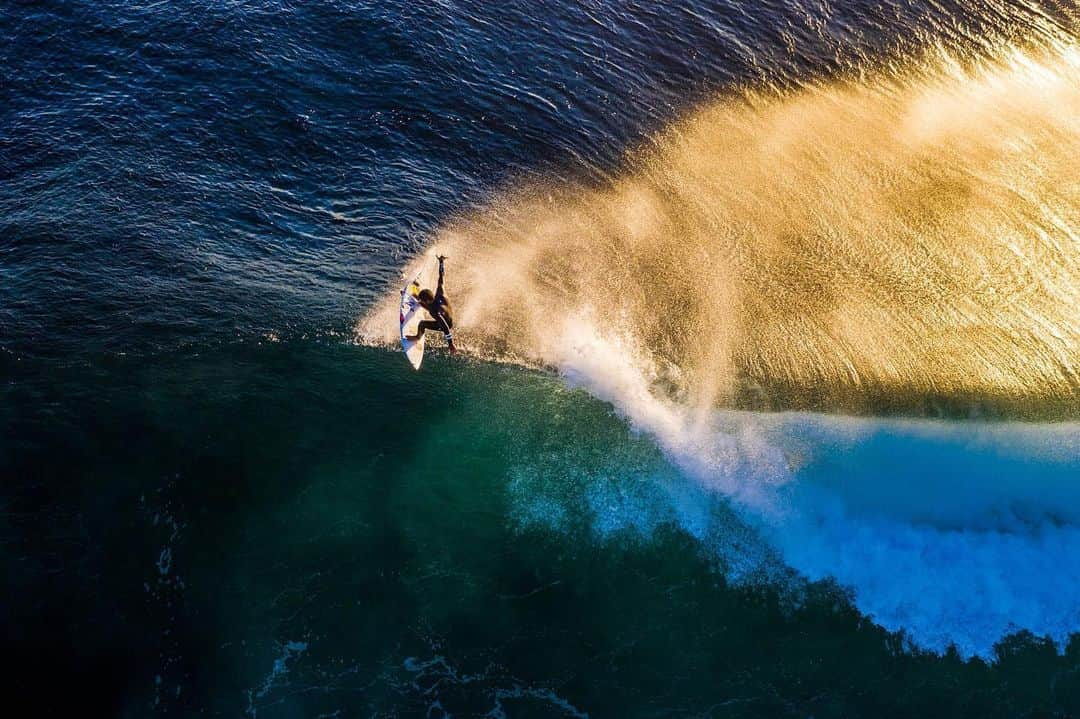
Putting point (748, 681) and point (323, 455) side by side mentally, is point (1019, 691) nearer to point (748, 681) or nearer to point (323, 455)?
point (748, 681)

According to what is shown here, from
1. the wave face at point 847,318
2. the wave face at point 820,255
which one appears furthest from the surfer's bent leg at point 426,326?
the wave face at point 847,318

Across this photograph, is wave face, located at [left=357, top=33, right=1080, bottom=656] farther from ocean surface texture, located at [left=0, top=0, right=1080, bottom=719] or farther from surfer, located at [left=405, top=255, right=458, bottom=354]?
surfer, located at [left=405, top=255, right=458, bottom=354]

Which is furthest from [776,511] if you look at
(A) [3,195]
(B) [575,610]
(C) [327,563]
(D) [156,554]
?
(A) [3,195]

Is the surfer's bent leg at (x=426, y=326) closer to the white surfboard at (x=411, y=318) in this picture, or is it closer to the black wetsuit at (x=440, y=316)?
the black wetsuit at (x=440, y=316)

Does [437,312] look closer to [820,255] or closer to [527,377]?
[527,377]

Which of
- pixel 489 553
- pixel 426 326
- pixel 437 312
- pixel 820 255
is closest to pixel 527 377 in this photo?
pixel 426 326
